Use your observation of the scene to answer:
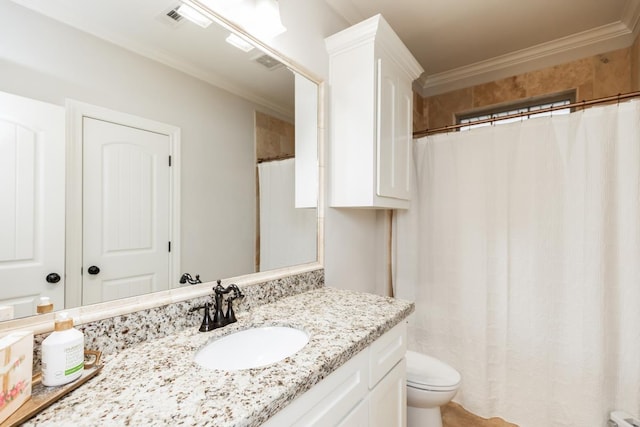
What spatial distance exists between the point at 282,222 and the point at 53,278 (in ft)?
2.76

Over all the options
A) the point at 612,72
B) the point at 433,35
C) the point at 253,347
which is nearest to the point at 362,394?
the point at 253,347

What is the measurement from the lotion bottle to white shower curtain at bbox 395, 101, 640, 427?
6.02 feet

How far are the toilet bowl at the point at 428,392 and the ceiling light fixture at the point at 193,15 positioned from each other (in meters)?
1.80

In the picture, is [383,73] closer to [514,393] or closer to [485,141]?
[485,141]

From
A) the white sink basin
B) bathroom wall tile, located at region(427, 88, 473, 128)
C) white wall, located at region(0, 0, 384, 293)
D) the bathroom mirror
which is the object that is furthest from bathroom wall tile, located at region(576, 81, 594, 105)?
the white sink basin

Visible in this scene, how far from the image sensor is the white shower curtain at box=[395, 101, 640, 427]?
1488 millimetres

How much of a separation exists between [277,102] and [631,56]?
2.42 meters

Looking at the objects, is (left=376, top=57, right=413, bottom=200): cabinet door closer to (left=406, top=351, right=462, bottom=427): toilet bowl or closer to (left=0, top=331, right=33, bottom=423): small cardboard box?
(left=406, top=351, right=462, bottom=427): toilet bowl

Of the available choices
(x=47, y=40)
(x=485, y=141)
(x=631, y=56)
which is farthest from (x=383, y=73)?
(x=631, y=56)

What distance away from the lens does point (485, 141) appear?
1.83m

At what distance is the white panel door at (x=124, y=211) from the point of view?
2.71ft

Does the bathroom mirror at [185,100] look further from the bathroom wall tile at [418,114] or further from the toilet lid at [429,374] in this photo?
the bathroom wall tile at [418,114]

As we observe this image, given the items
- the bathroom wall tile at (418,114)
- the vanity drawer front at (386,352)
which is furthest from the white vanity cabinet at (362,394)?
the bathroom wall tile at (418,114)

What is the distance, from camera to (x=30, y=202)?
2.39 feet
